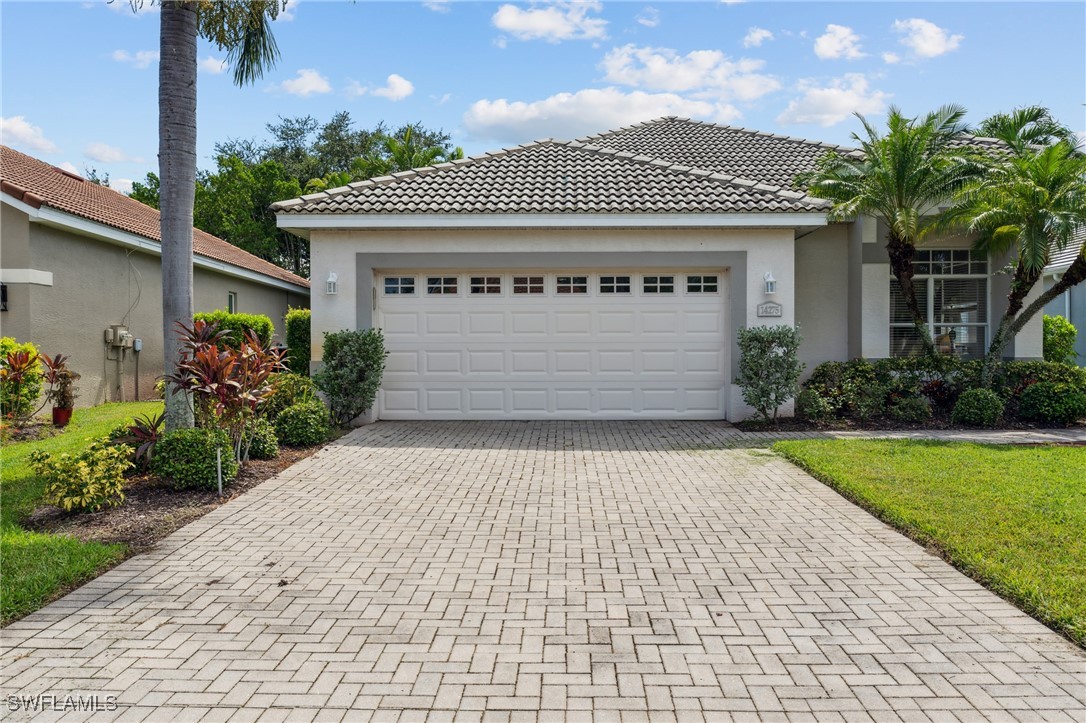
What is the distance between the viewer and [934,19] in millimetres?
9859

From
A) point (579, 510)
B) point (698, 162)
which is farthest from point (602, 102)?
Answer: point (579, 510)

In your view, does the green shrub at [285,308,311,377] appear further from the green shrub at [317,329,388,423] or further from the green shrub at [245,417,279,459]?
the green shrub at [245,417,279,459]

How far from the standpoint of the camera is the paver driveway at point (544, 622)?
9.98 feet

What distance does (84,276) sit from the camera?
1312cm

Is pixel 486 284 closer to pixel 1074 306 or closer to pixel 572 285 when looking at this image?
pixel 572 285

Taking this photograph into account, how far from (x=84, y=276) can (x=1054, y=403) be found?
17.5 meters

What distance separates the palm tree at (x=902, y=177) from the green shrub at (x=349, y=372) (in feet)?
25.7

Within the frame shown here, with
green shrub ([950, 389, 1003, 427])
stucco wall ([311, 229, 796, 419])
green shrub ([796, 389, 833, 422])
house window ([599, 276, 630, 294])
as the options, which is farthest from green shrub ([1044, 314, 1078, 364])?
house window ([599, 276, 630, 294])

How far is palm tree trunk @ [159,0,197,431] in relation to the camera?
7129mm

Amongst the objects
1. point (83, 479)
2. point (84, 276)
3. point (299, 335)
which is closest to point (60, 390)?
point (84, 276)

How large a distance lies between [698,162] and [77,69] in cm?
1166

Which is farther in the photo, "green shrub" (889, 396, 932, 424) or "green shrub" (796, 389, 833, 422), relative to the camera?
"green shrub" (889, 396, 932, 424)

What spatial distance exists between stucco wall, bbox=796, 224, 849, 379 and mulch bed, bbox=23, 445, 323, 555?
997 cm

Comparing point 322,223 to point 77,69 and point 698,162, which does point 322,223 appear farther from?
point 698,162
